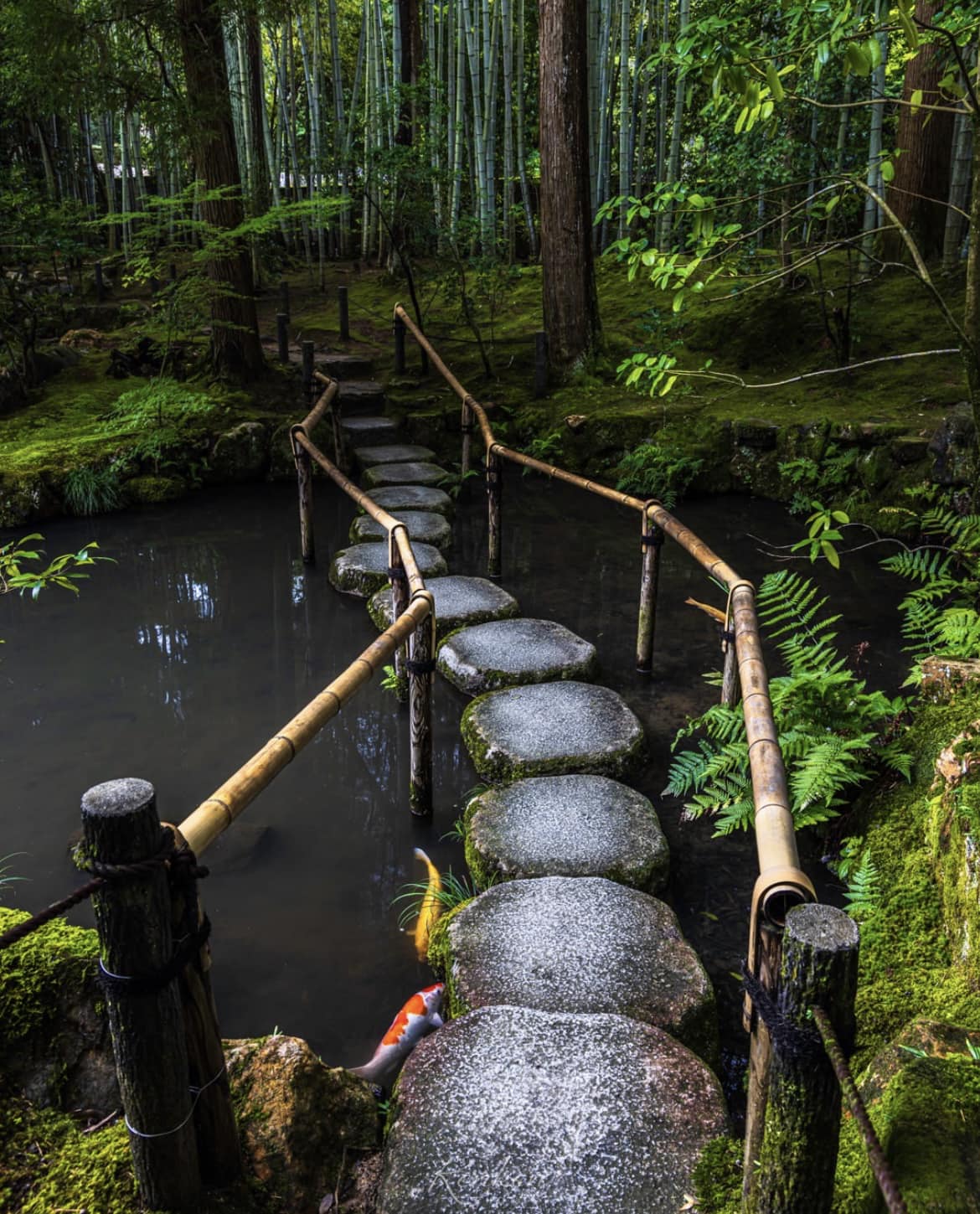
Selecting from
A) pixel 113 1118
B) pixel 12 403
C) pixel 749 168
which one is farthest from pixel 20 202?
pixel 113 1118

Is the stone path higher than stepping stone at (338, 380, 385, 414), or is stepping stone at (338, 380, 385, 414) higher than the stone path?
stepping stone at (338, 380, 385, 414)

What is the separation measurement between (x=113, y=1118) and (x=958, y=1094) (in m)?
1.63

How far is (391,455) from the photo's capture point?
8.81 metres

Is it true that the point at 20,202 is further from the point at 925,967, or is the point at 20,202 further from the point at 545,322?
the point at 925,967

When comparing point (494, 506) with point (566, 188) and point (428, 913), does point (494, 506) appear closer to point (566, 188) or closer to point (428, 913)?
point (428, 913)

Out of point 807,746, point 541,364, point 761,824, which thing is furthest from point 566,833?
point 541,364

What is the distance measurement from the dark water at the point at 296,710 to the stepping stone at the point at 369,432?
1.44m

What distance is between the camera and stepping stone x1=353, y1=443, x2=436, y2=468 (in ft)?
28.5

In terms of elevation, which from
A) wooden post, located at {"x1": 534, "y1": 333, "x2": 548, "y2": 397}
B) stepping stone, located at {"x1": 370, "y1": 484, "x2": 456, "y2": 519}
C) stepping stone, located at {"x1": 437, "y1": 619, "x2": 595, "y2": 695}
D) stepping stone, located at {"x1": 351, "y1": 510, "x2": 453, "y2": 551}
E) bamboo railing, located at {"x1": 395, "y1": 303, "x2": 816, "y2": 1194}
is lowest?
stepping stone, located at {"x1": 437, "y1": 619, "x2": 595, "y2": 695}

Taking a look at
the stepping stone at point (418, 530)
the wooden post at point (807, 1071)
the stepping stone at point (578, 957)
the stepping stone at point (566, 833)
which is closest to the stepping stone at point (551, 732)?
the stepping stone at point (566, 833)

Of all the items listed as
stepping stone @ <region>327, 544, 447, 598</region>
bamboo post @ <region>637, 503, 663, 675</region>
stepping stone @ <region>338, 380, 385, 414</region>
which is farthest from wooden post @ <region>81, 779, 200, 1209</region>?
stepping stone @ <region>338, 380, 385, 414</region>

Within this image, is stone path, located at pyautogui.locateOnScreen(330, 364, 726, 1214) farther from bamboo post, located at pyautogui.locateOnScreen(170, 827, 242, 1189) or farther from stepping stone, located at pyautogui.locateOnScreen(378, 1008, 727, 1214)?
bamboo post, located at pyautogui.locateOnScreen(170, 827, 242, 1189)

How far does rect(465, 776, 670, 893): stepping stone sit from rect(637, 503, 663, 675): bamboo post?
143 centimetres

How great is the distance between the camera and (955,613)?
3.73 metres
